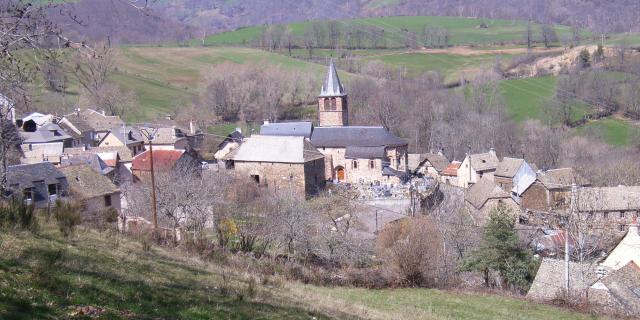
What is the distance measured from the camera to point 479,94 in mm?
77938

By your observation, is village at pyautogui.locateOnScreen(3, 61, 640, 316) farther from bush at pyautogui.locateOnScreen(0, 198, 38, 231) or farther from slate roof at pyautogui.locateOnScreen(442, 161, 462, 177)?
bush at pyautogui.locateOnScreen(0, 198, 38, 231)

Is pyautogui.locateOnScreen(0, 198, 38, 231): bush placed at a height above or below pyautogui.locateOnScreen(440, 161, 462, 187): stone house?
above

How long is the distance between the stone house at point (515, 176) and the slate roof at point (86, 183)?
25672 mm

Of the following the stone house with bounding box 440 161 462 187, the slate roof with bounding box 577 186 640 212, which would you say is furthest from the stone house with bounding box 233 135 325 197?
the slate roof with bounding box 577 186 640 212

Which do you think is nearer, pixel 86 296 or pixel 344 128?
pixel 86 296

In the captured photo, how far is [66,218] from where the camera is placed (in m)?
12.0

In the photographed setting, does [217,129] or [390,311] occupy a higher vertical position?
[217,129]

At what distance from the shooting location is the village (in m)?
20.6

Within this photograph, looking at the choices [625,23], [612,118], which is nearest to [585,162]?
[612,118]

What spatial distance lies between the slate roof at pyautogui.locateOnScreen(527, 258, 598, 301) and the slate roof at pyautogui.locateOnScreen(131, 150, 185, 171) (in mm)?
18465

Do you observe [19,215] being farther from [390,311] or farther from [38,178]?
[38,178]

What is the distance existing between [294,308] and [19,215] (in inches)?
199

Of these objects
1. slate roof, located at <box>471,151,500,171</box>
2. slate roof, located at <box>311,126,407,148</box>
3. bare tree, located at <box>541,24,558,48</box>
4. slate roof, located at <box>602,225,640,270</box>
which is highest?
bare tree, located at <box>541,24,558,48</box>

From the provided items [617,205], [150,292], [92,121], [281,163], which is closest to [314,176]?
[281,163]
